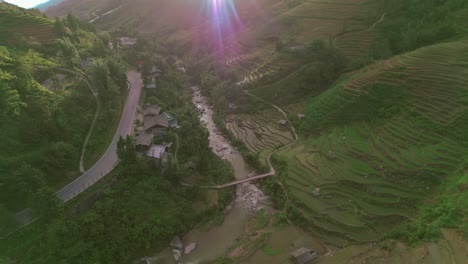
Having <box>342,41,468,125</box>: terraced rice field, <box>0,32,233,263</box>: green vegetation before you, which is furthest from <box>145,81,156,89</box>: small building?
<box>342,41,468,125</box>: terraced rice field

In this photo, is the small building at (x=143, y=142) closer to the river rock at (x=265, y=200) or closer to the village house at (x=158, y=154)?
the village house at (x=158, y=154)

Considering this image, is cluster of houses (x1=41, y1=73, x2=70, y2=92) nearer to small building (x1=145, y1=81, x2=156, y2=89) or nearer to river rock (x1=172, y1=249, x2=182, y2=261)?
small building (x1=145, y1=81, x2=156, y2=89)

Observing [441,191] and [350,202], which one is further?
[350,202]

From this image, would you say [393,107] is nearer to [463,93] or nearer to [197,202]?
[463,93]

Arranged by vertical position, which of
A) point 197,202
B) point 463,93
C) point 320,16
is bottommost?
point 197,202

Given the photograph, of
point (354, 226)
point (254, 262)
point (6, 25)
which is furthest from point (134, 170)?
point (6, 25)

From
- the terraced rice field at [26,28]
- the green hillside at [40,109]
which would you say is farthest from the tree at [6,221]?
the terraced rice field at [26,28]
